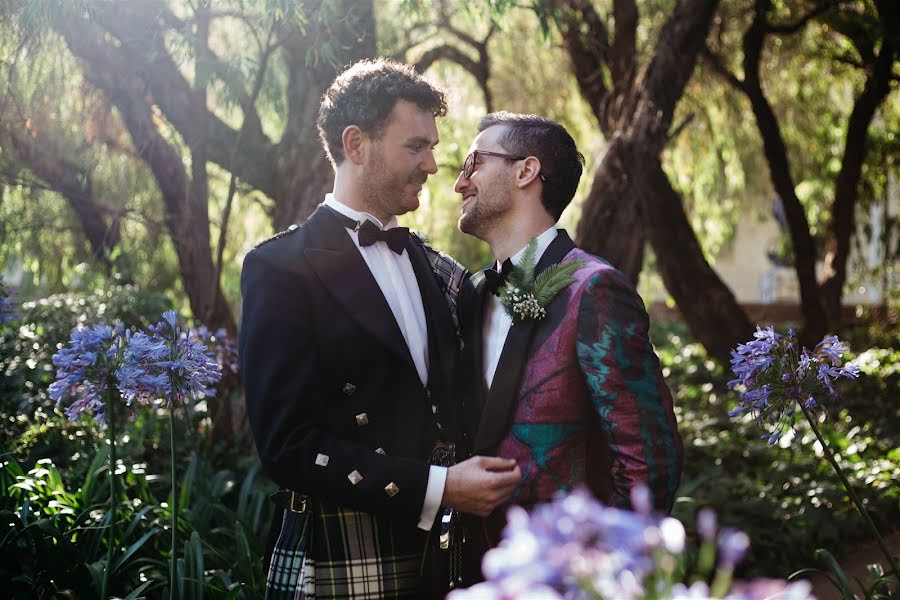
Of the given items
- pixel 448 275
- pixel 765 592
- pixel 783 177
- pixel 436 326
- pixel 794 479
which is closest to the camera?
pixel 765 592

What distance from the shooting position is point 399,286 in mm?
2613

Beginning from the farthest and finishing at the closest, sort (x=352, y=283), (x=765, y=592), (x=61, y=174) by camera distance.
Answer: (x=61, y=174) → (x=352, y=283) → (x=765, y=592)

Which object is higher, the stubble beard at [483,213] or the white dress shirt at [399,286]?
the stubble beard at [483,213]

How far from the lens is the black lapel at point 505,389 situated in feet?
7.66

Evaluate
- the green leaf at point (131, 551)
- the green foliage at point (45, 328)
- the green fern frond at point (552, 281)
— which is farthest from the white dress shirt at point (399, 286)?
the green foliage at point (45, 328)

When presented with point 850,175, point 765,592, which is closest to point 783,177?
point 850,175

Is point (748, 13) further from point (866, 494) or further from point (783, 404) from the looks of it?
point (783, 404)

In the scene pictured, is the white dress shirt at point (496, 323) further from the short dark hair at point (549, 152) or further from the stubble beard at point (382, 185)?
the stubble beard at point (382, 185)

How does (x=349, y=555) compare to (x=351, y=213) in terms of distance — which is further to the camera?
(x=351, y=213)

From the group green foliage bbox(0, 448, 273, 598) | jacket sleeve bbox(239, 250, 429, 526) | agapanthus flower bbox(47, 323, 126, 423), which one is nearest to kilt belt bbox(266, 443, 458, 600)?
jacket sleeve bbox(239, 250, 429, 526)

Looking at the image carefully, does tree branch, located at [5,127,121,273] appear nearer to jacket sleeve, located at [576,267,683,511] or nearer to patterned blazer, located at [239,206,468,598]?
patterned blazer, located at [239,206,468,598]

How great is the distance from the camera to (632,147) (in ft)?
22.0

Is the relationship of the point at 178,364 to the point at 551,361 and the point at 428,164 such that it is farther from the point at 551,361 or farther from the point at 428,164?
the point at 551,361

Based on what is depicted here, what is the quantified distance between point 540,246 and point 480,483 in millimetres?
735
